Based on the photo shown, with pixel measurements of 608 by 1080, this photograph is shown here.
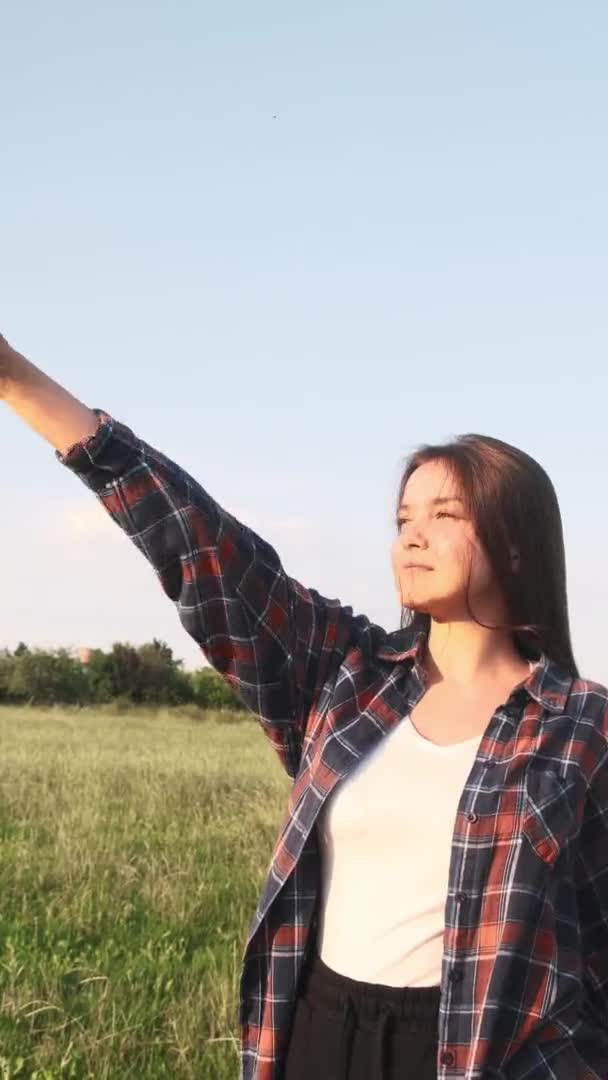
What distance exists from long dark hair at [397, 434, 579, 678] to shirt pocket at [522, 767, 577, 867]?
1.15 ft

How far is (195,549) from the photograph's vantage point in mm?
2293

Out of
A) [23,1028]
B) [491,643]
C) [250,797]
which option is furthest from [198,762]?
[491,643]

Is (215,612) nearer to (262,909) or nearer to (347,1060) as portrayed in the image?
(262,909)

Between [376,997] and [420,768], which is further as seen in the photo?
[420,768]

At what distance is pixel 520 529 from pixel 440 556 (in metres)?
0.18

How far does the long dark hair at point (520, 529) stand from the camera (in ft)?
7.93

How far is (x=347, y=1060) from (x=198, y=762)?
9783mm

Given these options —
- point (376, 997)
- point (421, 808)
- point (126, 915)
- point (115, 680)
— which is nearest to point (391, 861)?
point (421, 808)

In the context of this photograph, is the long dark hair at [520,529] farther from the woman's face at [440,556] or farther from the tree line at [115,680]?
the tree line at [115,680]

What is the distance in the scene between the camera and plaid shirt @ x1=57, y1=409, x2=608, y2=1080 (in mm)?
2066

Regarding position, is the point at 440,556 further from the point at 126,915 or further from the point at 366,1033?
the point at 126,915

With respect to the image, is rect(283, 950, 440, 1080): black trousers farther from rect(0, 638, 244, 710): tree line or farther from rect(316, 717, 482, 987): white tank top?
rect(0, 638, 244, 710): tree line

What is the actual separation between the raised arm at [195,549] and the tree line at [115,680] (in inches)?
1669

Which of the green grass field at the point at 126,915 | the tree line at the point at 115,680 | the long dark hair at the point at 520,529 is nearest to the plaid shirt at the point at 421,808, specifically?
the long dark hair at the point at 520,529
